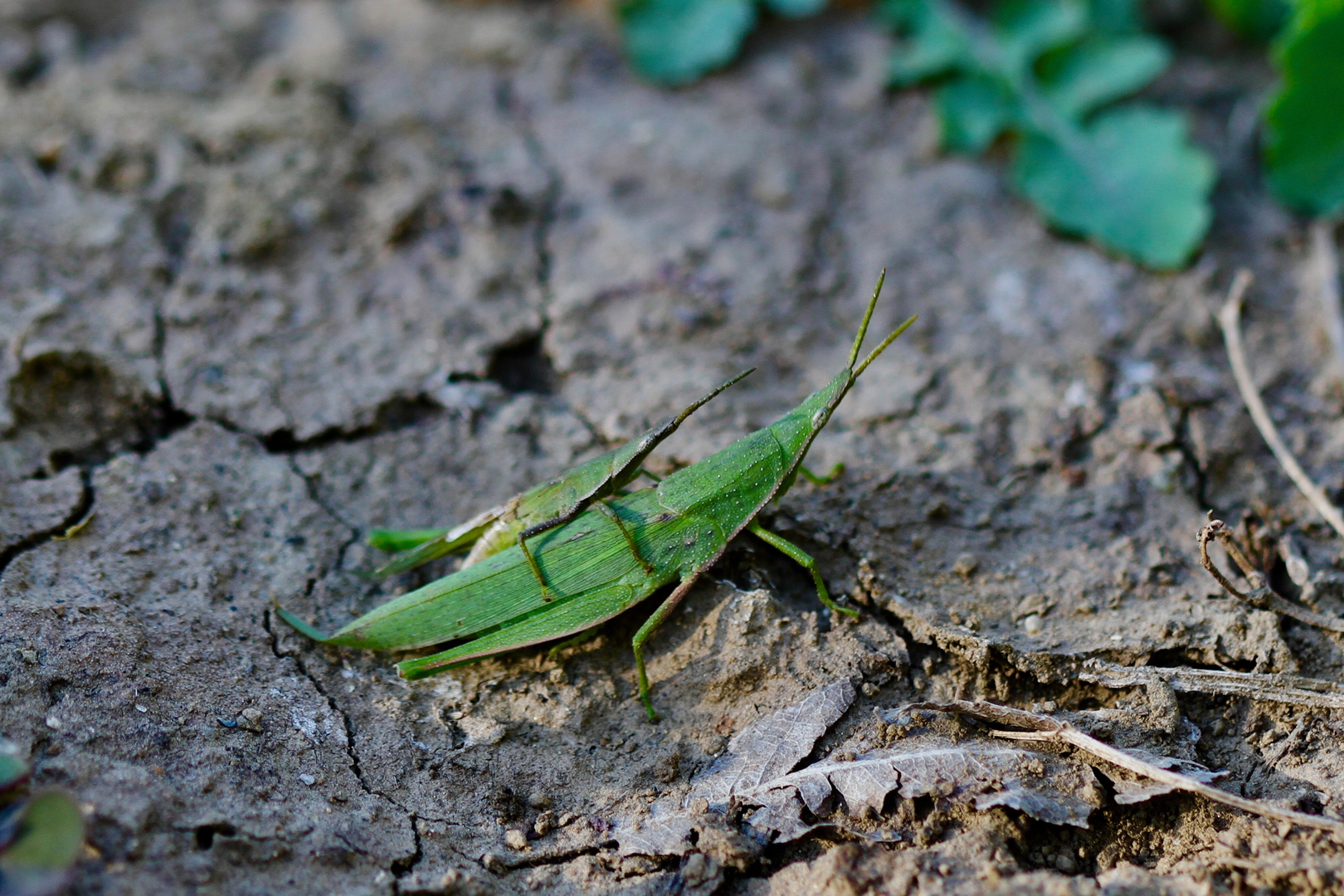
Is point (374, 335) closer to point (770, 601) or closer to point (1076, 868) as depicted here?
point (770, 601)

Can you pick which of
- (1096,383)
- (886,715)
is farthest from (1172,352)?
(886,715)

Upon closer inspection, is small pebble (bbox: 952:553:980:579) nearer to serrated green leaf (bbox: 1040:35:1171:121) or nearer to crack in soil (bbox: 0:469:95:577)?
serrated green leaf (bbox: 1040:35:1171:121)

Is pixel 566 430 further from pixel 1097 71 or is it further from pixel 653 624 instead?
pixel 1097 71

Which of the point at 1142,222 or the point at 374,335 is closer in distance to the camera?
the point at 374,335

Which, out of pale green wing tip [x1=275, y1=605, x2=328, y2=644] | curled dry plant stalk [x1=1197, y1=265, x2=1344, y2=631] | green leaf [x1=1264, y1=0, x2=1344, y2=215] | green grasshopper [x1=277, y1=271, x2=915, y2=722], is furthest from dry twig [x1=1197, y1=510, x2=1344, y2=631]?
pale green wing tip [x1=275, y1=605, x2=328, y2=644]

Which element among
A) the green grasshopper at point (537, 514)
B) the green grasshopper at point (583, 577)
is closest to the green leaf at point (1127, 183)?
the green grasshopper at point (583, 577)
